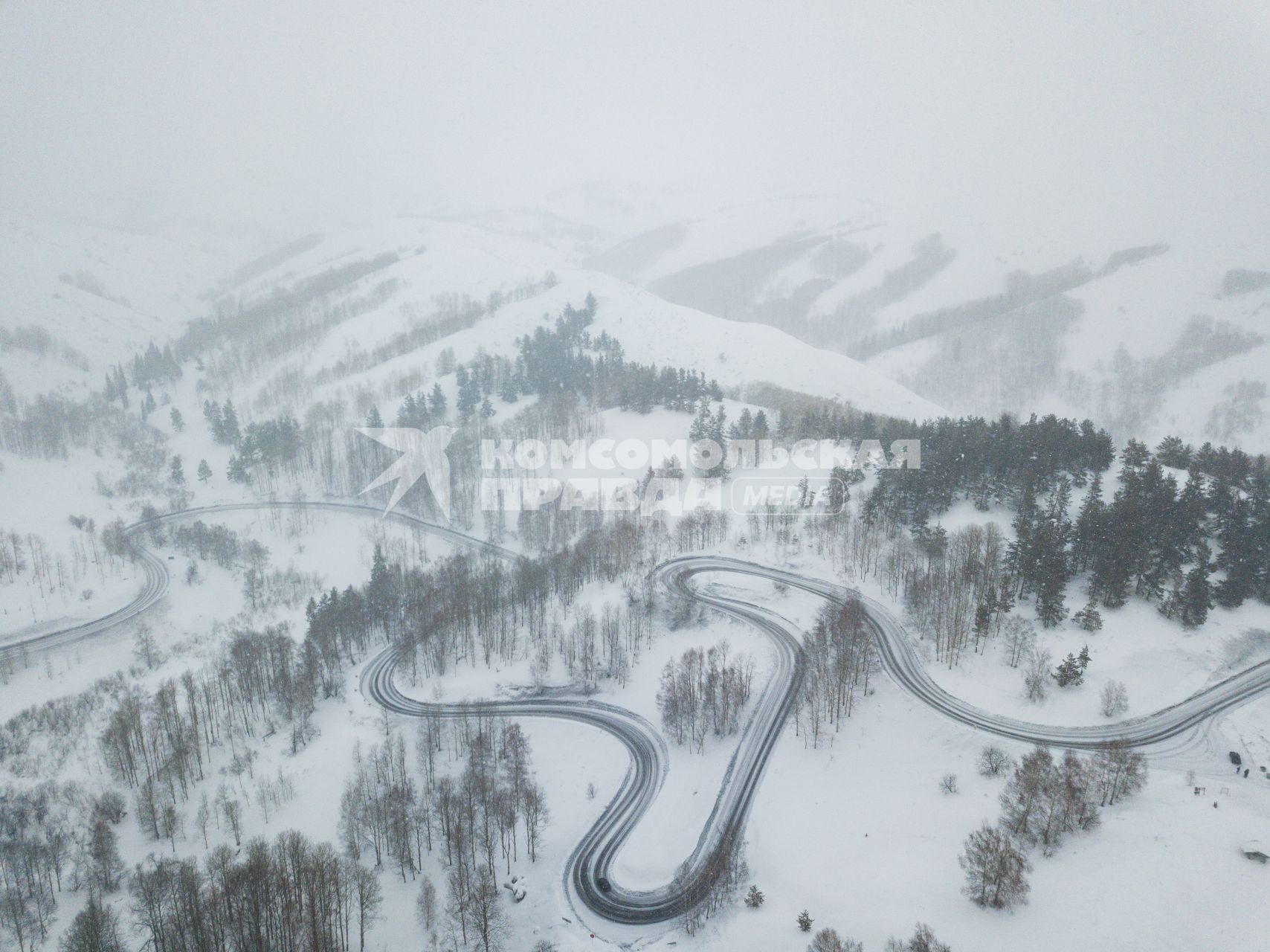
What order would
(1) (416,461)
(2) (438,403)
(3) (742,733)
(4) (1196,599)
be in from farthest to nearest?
1. (2) (438,403)
2. (1) (416,461)
3. (4) (1196,599)
4. (3) (742,733)

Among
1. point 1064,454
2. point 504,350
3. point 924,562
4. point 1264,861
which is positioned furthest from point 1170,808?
point 504,350

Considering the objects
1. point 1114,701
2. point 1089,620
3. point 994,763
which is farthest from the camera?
point 1089,620

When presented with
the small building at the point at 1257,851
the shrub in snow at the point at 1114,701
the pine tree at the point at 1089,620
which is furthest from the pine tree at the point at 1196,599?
the small building at the point at 1257,851

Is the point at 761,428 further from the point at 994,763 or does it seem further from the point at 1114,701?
the point at 994,763

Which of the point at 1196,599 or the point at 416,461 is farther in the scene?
the point at 416,461

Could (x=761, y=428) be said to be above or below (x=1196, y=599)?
above

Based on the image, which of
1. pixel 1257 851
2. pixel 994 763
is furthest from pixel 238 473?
pixel 1257 851

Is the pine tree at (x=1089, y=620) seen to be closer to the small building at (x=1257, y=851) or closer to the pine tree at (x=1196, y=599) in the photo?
the pine tree at (x=1196, y=599)

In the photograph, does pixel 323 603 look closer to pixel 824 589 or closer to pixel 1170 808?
pixel 824 589
